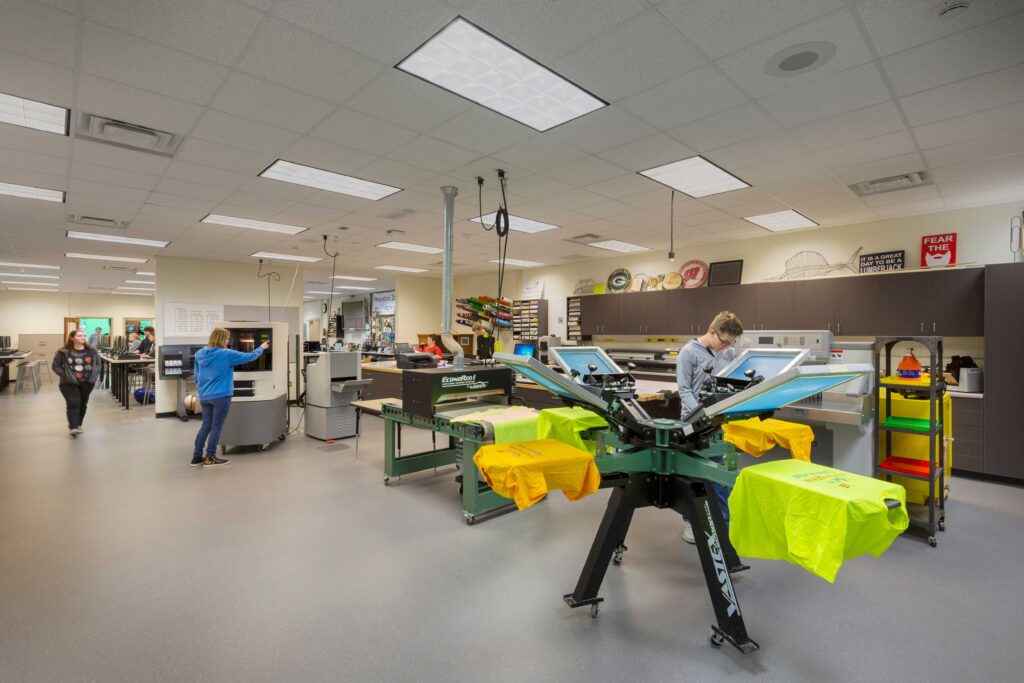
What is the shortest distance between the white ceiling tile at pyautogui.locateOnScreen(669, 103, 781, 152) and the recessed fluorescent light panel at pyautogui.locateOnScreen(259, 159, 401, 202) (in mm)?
2750

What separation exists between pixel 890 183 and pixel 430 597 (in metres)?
5.33

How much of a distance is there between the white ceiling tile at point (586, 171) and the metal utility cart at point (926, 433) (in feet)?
8.05

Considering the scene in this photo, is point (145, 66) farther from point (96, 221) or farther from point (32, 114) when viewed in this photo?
point (96, 221)

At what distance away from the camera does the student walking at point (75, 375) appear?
6.57 meters

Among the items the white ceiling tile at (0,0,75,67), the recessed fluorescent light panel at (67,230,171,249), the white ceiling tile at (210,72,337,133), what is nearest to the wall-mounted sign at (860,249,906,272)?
the white ceiling tile at (210,72,337,133)

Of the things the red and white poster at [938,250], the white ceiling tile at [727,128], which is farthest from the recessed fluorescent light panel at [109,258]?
the red and white poster at [938,250]

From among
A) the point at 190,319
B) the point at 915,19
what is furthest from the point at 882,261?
the point at 190,319

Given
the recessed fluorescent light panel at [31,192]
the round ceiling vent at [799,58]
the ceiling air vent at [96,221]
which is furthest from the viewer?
the ceiling air vent at [96,221]

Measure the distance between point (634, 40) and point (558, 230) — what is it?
4174mm

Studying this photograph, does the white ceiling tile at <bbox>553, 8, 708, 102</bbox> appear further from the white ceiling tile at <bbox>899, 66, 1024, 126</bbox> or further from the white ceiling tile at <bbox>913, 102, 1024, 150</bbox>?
the white ceiling tile at <bbox>913, 102, 1024, 150</bbox>

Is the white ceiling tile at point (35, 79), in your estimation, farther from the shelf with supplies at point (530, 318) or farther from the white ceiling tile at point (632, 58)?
the shelf with supplies at point (530, 318)

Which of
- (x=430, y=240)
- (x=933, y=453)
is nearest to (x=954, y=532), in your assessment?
(x=933, y=453)

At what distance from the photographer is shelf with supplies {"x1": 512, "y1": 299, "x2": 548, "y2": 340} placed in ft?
31.7

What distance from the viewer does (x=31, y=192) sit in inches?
186
